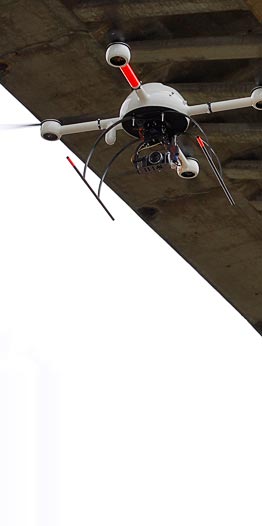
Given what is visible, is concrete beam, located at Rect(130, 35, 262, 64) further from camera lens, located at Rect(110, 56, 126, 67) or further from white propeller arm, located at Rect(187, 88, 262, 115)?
camera lens, located at Rect(110, 56, 126, 67)

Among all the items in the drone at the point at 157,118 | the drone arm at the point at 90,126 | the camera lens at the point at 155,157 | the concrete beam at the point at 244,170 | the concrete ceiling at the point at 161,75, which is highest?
the concrete ceiling at the point at 161,75

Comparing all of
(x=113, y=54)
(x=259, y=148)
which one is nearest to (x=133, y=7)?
(x=113, y=54)

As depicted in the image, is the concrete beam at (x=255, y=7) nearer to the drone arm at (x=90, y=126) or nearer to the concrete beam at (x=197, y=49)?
the concrete beam at (x=197, y=49)

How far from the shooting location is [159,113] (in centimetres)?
978

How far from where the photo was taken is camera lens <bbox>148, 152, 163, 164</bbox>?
9.87 metres

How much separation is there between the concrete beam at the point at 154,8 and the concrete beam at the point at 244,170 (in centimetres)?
237

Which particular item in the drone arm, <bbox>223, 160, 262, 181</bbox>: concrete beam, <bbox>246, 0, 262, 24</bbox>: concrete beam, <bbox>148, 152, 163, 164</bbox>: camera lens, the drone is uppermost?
<bbox>223, 160, 262, 181</bbox>: concrete beam

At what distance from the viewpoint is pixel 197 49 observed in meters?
11.0

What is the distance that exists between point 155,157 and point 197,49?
1638mm

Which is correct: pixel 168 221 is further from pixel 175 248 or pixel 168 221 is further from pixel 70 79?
pixel 70 79

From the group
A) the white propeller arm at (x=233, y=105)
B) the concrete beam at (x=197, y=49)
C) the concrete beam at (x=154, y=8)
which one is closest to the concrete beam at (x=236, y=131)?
the concrete beam at (x=197, y=49)

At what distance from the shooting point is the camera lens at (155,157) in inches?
388

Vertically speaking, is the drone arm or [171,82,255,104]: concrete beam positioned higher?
[171,82,255,104]: concrete beam

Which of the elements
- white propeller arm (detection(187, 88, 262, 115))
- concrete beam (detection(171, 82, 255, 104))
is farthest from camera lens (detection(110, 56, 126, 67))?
concrete beam (detection(171, 82, 255, 104))
